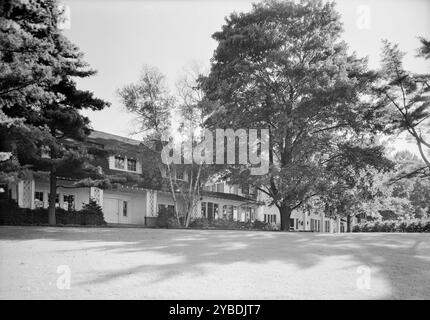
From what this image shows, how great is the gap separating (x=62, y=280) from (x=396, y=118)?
24.6 meters

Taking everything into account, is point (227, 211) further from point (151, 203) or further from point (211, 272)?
point (211, 272)

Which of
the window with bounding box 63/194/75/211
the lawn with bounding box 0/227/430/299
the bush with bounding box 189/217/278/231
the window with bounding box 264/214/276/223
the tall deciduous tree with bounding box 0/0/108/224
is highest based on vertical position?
the tall deciduous tree with bounding box 0/0/108/224

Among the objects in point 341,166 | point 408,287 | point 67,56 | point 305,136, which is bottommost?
point 408,287

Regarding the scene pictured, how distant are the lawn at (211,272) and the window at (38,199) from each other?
15.3m

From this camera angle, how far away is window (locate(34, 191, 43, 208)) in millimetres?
24969

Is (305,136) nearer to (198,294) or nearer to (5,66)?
(5,66)

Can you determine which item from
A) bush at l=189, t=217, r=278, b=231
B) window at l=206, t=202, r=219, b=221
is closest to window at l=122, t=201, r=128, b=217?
bush at l=189, t=217, r=278, b=231

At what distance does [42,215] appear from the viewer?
22.5 metres

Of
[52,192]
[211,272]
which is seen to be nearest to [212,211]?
[52,192]

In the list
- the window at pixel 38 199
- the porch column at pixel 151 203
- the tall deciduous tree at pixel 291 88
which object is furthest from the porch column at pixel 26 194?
the tall deciduous tree at pixel 291 88

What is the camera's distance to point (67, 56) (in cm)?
1884

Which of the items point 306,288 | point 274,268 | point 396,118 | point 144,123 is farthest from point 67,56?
point 396,118

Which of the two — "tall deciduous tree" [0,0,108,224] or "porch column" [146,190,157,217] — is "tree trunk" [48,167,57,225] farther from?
"porch column" [146,190,157,217]

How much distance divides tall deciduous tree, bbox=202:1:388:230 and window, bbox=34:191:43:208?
1168cm
